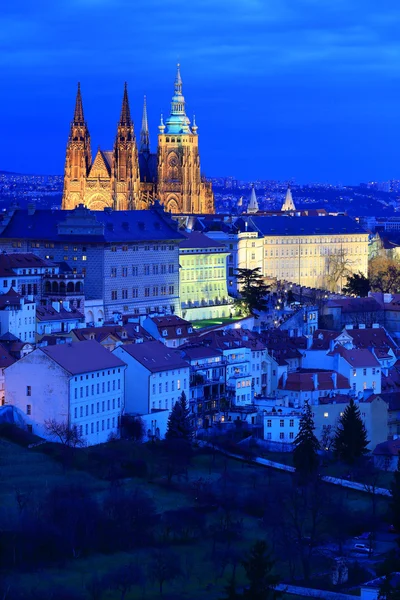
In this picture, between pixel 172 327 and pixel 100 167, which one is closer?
pixel 172 327

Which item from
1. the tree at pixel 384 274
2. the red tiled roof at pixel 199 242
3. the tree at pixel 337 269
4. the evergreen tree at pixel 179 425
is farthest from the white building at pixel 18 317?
the tree at pixel 337 269

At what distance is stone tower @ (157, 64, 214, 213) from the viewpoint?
463 ft

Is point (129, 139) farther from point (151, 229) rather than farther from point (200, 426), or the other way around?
point (200, 426)

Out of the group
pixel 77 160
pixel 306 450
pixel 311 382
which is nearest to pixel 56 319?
pixel 311 382

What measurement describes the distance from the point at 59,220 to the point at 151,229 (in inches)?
200

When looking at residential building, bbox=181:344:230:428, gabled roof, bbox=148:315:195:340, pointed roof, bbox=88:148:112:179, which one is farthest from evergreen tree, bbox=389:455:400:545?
pointed roof, bbox=88:148:112:179

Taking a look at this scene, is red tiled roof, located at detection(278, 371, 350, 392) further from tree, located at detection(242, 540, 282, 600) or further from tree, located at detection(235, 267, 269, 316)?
tree, located at detection(242, 540, 282, 600)

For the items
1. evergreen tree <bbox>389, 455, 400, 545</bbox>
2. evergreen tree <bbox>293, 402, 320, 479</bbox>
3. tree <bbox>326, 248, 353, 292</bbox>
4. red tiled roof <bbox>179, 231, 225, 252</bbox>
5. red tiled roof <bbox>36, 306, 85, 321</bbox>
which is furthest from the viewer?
tree <bbox>326, 248, 353, 292</bbox>

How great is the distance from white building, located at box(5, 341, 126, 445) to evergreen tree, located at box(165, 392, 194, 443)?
6.03 ft

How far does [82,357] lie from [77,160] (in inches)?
2731

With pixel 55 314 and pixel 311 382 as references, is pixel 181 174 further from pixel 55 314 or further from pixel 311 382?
pixel 311 382

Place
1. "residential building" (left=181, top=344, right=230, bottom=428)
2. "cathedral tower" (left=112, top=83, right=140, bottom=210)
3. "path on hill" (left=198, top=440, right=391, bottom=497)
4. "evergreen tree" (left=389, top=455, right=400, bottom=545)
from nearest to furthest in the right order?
1. "evergreen tree" (left=389, top=455, right=400, bottom=545)
2. "path on hill" (left=198, top=440, right=391, bottom=497)
3. "residential building" (left=181, top=344, right=230, bottom=428)
4. "cathedral tower" (left=112, top=83, right=140, bottom=210)

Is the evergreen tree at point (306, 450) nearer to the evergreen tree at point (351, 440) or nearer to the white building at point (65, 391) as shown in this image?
the evergreen tree at point (351, 440)

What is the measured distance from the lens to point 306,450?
68.4 metres
